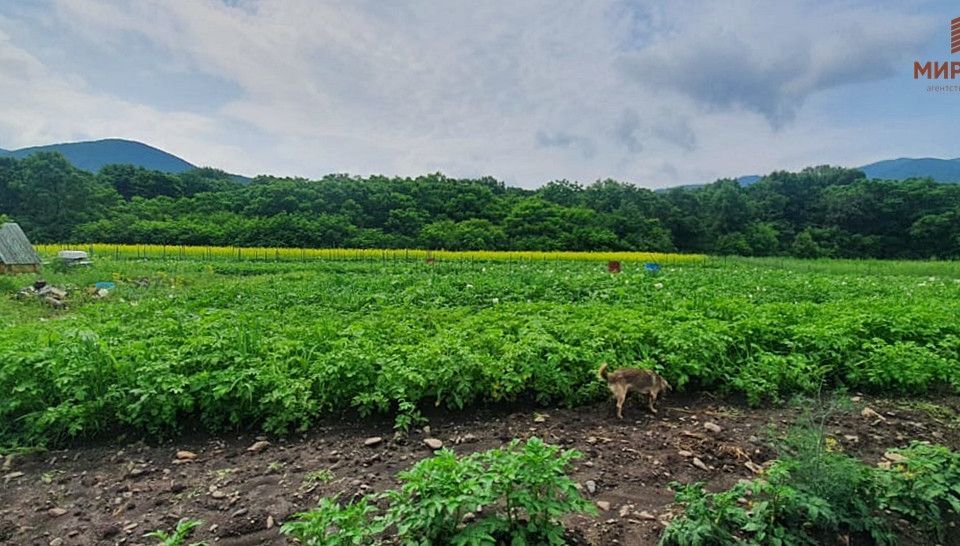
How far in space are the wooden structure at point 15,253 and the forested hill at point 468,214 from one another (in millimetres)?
25255

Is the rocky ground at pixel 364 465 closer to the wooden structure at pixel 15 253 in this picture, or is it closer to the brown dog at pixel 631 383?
the brown dog at pixel 631 383

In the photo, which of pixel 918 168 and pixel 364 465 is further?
pixel 918 168

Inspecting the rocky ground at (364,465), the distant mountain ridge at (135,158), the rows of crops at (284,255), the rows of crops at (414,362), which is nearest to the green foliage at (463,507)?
the rocky ground at (364,465)

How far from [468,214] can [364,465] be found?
5055 cm

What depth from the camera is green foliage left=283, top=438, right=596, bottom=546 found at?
6.99 ft

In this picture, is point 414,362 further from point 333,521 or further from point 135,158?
point 135,158

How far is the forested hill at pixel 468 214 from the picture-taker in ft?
147

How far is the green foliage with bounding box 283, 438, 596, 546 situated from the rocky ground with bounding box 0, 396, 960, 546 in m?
0.49

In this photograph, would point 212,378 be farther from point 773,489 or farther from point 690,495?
point 773,489

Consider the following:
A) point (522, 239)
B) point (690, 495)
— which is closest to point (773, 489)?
point (690, 495)

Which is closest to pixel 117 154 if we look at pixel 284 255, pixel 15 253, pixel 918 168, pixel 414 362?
pixel 284 255

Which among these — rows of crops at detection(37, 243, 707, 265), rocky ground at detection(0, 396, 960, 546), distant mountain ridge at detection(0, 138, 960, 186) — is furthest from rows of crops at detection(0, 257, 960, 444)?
distant mountain ridge at detection(0, 138, 960, 186)

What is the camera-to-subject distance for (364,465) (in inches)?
136

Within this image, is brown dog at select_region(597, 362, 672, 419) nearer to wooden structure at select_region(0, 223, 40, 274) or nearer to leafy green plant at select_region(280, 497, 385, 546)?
leafy green plant at select_region(280, 497, 385, 546)
